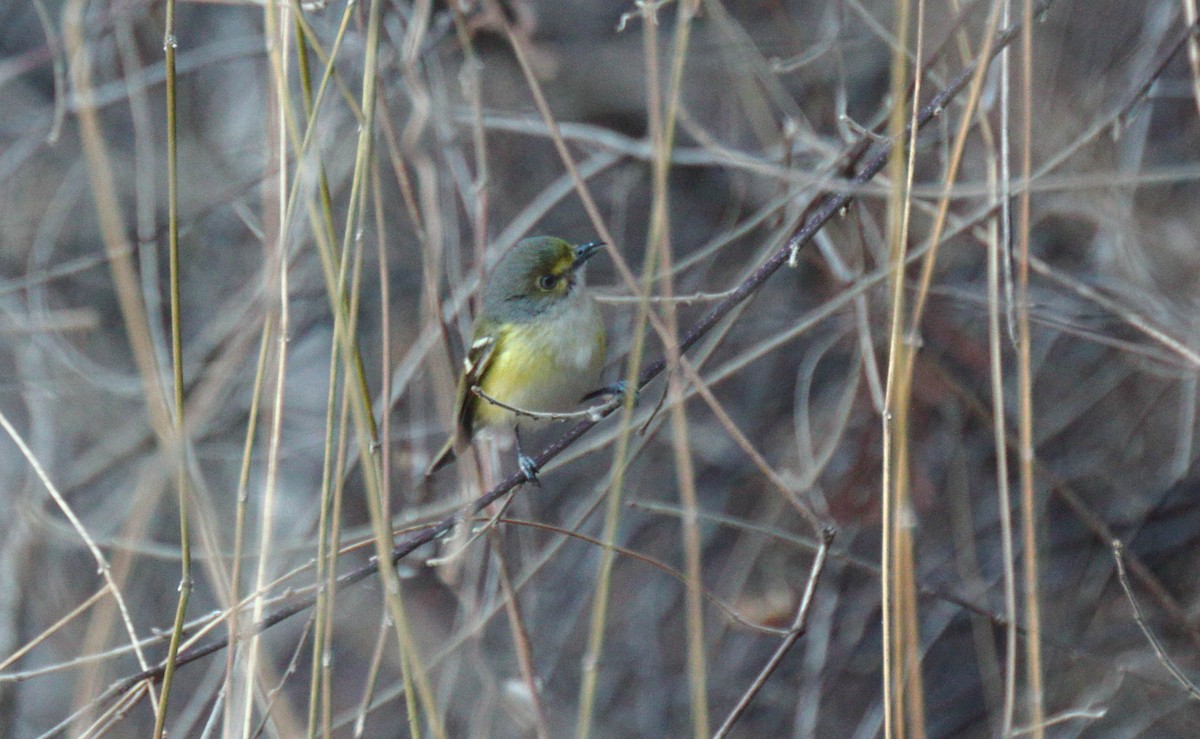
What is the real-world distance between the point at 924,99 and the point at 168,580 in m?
4.19

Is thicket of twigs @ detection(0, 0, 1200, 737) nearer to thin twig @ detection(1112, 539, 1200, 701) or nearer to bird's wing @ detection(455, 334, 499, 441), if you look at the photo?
bird's wing @ detection(455, 334, 499, 441)

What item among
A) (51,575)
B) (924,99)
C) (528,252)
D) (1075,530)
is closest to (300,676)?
(51,575)

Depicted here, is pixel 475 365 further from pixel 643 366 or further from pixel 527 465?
pixel 643 366

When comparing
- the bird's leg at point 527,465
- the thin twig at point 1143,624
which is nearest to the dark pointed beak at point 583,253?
the bird's leg at point 527,465

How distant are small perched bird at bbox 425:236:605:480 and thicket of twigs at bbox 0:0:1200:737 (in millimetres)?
140

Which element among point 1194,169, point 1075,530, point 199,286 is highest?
point 1194,169

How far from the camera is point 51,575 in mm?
4504

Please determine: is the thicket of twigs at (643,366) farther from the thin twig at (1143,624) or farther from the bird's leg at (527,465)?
the thin twig at (1143,624)

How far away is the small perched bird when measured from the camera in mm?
2889

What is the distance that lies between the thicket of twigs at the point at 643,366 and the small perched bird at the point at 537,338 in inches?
5.5

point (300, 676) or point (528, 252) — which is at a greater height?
point (528, 252)

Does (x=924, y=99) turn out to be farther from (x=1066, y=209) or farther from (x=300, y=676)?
(x=300, y=676)

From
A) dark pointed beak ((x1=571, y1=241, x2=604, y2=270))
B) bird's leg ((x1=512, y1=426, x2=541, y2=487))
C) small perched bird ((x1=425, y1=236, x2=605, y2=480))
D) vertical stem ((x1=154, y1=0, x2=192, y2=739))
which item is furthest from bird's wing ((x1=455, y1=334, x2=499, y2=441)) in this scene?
vertical stem ((x1=154, y1=0, x2=192, y2=739))

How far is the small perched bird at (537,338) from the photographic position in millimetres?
2889
